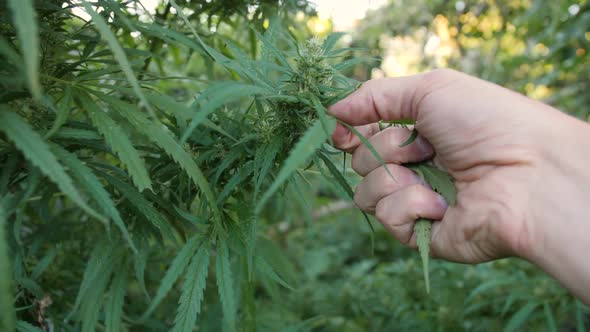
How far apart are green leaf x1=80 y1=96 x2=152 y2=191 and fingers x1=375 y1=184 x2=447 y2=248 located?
1.69 feet

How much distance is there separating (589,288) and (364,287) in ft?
4.17

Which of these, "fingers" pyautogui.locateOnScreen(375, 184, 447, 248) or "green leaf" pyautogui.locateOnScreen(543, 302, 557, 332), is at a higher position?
"fingers" pyautogui.locateOnScreen(375, 184, 447, 248)

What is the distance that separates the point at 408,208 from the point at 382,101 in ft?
0.76

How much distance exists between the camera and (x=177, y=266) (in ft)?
2.47

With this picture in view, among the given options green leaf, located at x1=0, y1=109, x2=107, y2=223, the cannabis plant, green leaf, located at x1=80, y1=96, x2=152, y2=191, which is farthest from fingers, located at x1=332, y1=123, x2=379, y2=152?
green leaf, located at x1=0, y1=109, x2=107, y2=223

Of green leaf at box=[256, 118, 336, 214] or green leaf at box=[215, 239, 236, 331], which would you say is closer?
green leaf at box=[256, 118, 336, 214]

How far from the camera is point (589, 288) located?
2.68 ft

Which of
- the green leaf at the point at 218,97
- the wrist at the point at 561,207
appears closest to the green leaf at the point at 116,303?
the green leaf at the point at 218,97

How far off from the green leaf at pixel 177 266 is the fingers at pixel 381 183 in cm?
39

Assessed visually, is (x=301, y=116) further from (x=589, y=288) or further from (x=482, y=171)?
(x=589, y=288)

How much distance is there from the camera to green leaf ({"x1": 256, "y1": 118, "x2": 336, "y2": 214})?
0.52 m

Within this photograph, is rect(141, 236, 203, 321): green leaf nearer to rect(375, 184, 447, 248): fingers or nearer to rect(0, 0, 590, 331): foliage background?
rect(0, 0, 590, 331): foliage background

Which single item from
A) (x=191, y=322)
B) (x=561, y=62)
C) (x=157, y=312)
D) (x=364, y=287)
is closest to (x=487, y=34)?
(x=561, y=62)

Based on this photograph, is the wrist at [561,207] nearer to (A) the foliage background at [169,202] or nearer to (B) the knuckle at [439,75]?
(B) the knuckle at [439,75]
